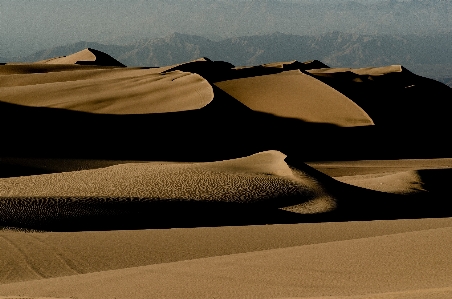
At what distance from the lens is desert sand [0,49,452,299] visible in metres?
4.05

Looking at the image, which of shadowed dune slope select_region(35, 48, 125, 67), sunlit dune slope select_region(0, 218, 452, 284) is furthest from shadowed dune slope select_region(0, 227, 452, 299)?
shadowed dune slope select_region(35, 48, 125, 67)

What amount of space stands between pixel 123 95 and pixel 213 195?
1208 centimetres

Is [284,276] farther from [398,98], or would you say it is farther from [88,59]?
[88,59]

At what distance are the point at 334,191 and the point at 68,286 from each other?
20.1 ft

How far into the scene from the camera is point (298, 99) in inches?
952

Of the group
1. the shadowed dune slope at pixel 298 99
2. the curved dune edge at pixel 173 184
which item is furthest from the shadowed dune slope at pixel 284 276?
the shadowed dune slope at pixel 298 99

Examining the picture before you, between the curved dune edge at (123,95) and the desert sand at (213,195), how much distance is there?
82 millimetres

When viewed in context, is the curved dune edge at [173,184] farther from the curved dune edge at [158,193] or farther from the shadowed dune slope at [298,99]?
the shadowed dune slope at [298,99]

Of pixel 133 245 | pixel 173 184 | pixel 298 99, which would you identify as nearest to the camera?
pixel 133 245

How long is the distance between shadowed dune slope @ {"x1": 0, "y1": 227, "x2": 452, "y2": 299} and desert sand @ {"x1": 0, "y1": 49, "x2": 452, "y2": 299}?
0.05ft

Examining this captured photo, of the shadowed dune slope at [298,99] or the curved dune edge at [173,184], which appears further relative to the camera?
the shadowed dune slope at [298,99]

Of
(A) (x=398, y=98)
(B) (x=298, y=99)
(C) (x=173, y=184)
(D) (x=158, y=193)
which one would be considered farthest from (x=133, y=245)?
(A) (x=398, y=98)

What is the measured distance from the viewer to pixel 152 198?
25.6 ft

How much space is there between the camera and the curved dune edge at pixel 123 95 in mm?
18281
